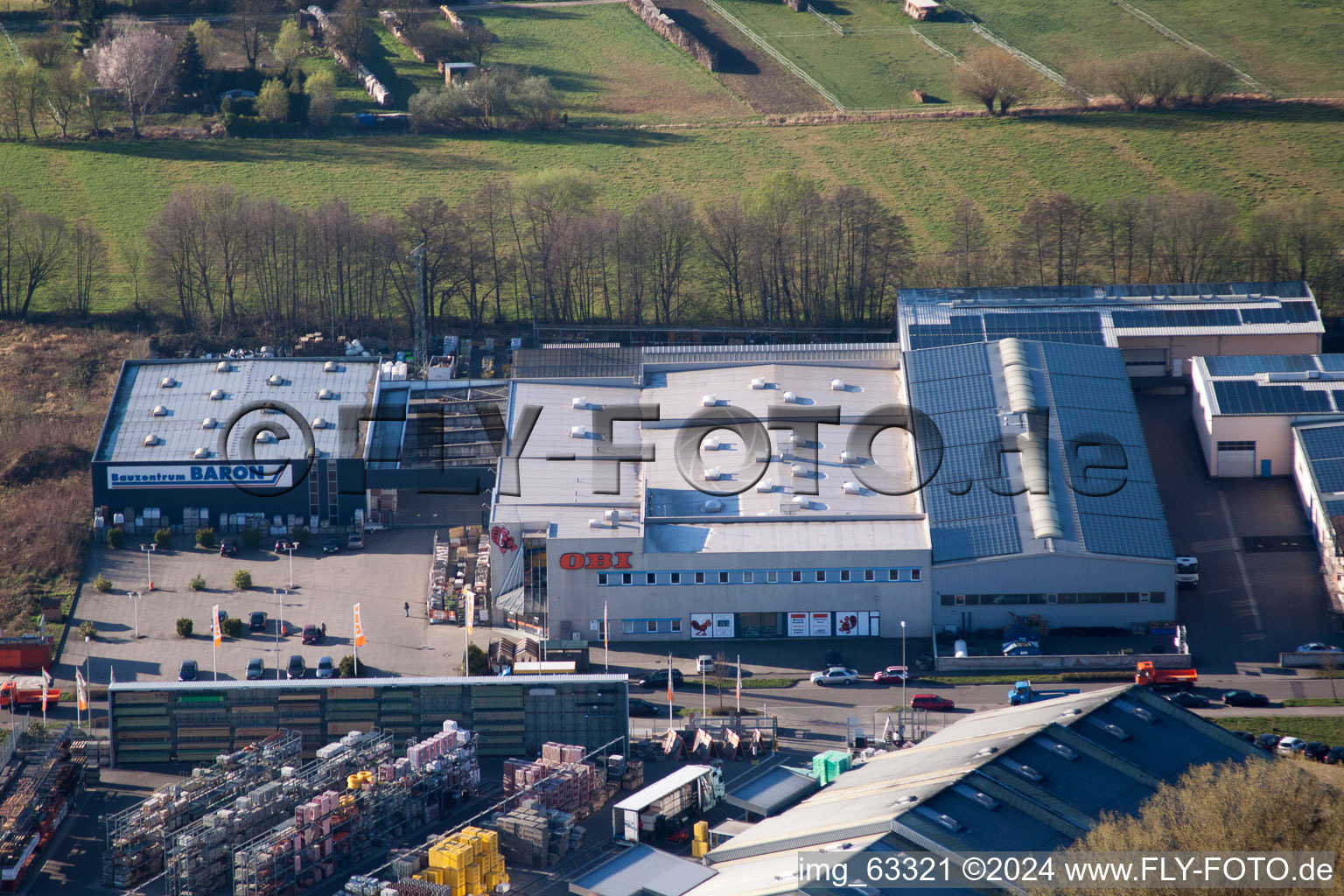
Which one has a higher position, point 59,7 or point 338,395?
point 59,7

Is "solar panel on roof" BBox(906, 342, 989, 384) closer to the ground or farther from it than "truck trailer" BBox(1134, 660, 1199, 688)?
farther from it

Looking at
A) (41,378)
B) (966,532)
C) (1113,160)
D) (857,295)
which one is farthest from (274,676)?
(1113,160)

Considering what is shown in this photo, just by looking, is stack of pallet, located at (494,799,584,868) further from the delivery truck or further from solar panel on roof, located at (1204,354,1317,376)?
solar panel on roof, located at (1204,354,1317,376)

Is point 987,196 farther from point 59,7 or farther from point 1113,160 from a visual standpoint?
point 59,7

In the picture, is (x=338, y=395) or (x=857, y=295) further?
(x=857, y=295)

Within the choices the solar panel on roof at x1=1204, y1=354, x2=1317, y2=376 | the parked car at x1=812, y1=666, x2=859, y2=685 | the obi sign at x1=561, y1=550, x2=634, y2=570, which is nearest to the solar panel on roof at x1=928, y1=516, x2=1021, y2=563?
the parked car at x1=812, y1=666, x2=859, y2=685

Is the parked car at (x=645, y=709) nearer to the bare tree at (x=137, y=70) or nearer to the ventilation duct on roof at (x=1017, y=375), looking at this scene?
the ventilation duct on roof at (x=1017, y=375)
